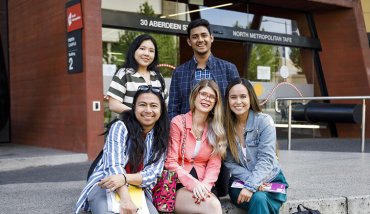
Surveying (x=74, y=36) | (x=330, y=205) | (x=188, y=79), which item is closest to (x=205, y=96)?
(x=188, y=79)

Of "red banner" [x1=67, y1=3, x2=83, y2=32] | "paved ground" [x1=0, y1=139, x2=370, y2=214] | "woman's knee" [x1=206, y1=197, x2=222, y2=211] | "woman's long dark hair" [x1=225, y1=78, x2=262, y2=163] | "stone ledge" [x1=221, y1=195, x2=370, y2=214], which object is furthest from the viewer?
"red banner" [x1=67, y1=3, x2=83, y2=32]

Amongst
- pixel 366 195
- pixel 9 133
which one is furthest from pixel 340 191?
pixel 9 133

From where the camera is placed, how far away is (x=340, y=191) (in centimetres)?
445

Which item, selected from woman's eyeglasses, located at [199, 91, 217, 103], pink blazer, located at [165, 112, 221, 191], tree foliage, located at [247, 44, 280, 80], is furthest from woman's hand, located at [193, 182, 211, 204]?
tree foliage, located at [247, 44, 280, 80]

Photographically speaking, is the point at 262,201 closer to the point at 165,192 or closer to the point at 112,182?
the point at 165,192

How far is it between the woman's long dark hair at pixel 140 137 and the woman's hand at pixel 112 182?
0.27m

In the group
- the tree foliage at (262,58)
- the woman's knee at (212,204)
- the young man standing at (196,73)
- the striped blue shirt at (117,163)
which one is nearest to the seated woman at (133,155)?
the striped blue shirt at (117,163)

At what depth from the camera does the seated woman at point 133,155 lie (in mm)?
2997

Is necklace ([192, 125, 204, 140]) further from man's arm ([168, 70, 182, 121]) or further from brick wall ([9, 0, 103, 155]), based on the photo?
brick wall ([9, 0, 103, 155])

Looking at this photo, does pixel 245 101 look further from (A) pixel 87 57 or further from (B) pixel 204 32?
(A) pixel 87 57

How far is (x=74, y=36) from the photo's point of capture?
8078mm

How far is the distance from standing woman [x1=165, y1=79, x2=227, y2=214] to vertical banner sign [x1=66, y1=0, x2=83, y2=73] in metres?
4.93

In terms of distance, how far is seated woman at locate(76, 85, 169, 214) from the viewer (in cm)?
300

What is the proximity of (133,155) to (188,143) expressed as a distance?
480 mm
